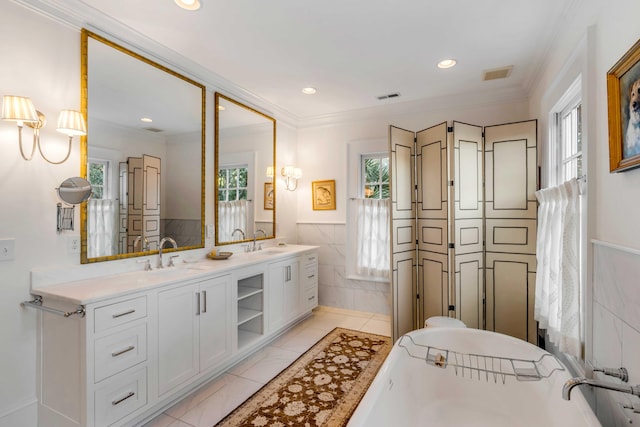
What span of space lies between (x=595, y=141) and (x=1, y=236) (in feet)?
10.7

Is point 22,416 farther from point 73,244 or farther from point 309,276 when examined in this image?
point 309,276

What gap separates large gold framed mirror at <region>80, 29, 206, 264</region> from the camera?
6.93 ft

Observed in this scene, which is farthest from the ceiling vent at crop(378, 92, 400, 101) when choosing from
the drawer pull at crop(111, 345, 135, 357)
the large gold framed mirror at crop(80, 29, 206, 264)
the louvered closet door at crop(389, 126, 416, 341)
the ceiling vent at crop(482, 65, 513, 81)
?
the drawer pull at crop(111, 345, 135, 357)

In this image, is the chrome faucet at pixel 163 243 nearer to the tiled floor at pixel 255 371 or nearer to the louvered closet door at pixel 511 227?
the tiled floor at pixel 255 371

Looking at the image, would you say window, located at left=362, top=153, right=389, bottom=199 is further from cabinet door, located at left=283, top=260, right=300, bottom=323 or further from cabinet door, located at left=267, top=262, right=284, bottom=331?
cabinet door, located at left=267, top=262, right=284, bottom=331

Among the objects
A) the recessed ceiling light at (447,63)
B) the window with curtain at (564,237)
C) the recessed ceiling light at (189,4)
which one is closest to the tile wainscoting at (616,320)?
the window with curtain at (564,237)

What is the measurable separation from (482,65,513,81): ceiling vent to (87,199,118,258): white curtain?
11.3ft

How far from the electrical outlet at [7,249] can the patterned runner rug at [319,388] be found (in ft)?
5.19

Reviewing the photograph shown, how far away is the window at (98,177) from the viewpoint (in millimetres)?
2104

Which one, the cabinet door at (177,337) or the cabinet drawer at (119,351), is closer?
the cabinet drawer at (119,351)

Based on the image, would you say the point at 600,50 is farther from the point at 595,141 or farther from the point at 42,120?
the point at 42,120

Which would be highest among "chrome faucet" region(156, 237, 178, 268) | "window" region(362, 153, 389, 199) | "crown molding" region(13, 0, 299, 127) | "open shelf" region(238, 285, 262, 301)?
"crown molding" region(13, 0, 299, 127)

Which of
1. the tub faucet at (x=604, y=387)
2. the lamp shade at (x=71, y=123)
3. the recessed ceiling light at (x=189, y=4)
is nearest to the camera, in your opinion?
the tub faucet at (x=604, y=387)

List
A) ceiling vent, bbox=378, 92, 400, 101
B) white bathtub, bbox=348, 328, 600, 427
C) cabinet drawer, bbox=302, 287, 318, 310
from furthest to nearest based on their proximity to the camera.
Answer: cabinet drawer, bbox=302, 287, 318, 310
ceiling vent, bbox=378, 92, 400, 101
white bathtub, bbox=348, 328, 600, 427
